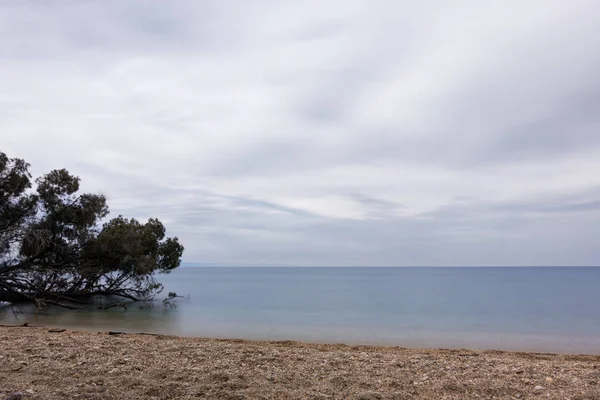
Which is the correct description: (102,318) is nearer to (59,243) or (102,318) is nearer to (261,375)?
(59,243)

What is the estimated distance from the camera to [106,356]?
302 inches

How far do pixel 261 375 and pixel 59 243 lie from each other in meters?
19.3

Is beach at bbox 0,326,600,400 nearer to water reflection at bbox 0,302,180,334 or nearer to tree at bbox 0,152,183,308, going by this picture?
water reflection at bbox 0,302,180,334

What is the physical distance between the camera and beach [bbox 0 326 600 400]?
577 centimetres

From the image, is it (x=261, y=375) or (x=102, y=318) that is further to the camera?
(x=102, y=318)

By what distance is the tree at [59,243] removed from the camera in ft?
66.8

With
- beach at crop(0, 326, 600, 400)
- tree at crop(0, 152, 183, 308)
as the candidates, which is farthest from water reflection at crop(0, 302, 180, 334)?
beach at crop(0, 326, 600, 400)

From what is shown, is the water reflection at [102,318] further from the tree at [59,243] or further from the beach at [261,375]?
the beach at [261,375]

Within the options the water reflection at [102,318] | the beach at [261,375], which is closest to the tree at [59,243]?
the water reflection at [102,318]

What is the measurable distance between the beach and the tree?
13.2 meters

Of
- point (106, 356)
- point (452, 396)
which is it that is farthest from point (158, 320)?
point (452, 396)

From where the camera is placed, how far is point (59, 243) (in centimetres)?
2208

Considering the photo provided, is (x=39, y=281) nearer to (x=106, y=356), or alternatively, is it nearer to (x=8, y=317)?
(x=8, y=317)

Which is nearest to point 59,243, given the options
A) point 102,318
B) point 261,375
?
point 102,318
